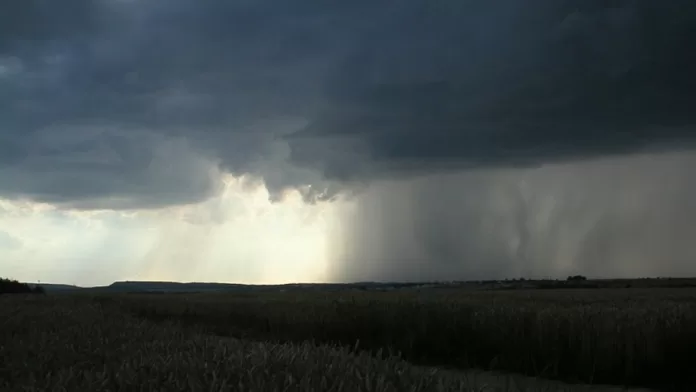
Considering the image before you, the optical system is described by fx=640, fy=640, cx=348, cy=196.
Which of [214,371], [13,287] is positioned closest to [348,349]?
[214,371]

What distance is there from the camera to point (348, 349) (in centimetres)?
551

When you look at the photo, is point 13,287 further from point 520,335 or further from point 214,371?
point 214,371

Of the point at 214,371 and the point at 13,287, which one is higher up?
the point at 13,287

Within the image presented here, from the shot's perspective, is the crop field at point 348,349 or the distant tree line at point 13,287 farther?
the distant tree line at point 13,287

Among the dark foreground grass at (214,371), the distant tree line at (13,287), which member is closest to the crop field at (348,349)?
the dark foreground grass at (214,371)

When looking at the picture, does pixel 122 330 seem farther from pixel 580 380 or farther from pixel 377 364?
pixel 580 380

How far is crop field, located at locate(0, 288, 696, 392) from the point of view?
4.19 metres

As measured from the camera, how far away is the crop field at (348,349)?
4191mm

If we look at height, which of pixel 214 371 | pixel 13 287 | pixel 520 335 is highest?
pixel 13 287

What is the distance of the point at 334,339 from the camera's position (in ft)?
50.1

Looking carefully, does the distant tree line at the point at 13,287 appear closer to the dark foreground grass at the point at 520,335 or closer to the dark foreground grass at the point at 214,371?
the dark foreground grass at the point at 520,335

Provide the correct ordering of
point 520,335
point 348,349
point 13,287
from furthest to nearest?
1. point 13,287
2. point 520,335
3. point 348,349

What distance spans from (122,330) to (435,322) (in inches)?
302

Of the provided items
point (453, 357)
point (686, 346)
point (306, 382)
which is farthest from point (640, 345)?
point (306, 382)
